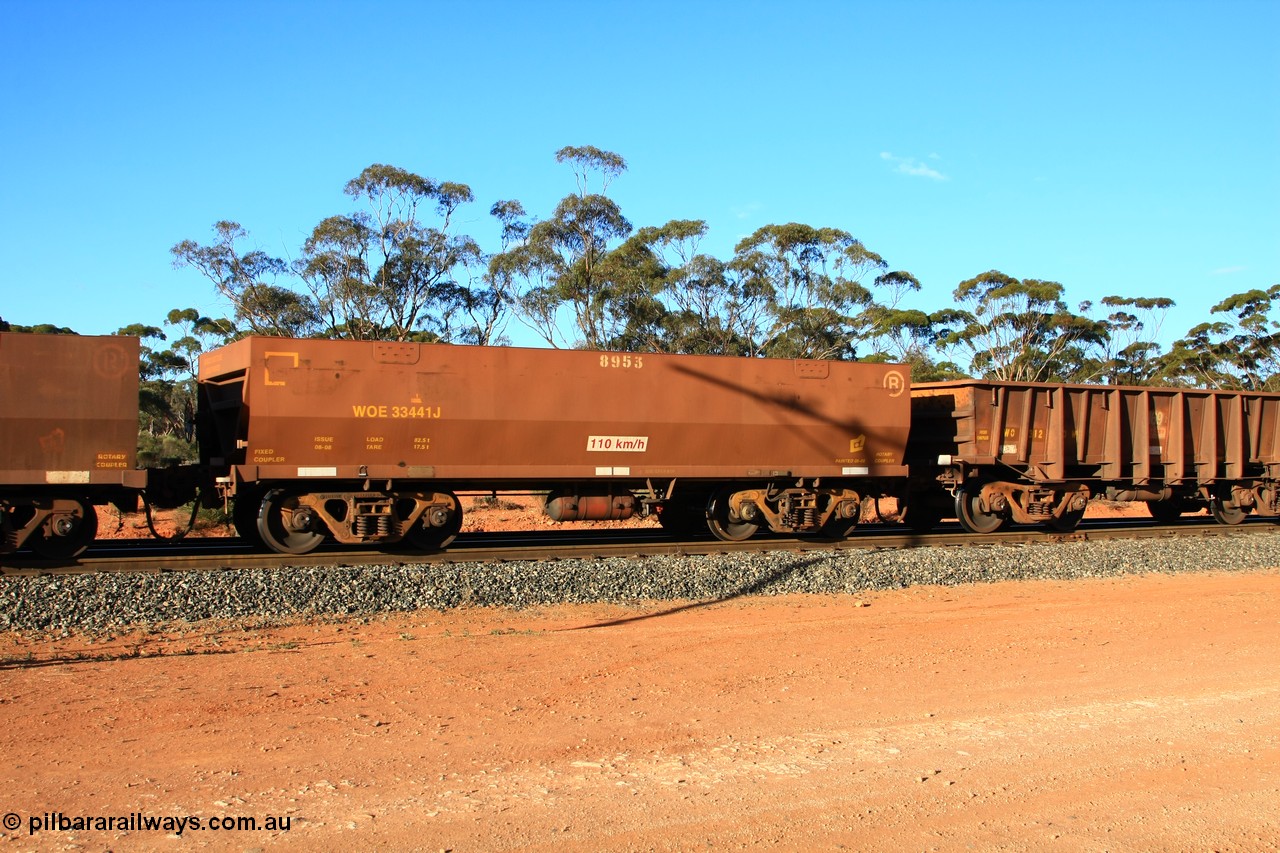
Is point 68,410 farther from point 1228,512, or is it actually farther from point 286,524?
point 1228,512

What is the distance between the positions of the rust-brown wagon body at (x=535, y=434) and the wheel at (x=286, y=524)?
0.06 ft

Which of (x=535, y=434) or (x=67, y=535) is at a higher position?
(x=535, y=434)

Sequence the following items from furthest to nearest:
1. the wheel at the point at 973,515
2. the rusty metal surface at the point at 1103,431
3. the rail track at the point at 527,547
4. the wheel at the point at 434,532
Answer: the wheel at the point at 973,515 → the rusty metal surface at the point at 1103,431 → the wheel at the point at 434,532 → the rail track at the point at 527,547

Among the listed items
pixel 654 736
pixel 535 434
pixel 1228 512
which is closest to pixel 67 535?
pixel 535 434

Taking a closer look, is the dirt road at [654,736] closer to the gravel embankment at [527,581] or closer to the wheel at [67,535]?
the gravel embankment at [527,581]

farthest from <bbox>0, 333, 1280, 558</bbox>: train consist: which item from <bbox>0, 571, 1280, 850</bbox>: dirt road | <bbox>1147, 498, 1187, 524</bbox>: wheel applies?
<bbox>1147, 498, 1187, 524</bbox>: wheel

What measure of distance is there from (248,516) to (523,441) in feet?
12.6

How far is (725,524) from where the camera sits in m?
15.6

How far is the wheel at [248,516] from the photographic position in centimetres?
1362

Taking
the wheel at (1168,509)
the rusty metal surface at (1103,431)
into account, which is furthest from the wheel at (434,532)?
the wheel at (1168,509)

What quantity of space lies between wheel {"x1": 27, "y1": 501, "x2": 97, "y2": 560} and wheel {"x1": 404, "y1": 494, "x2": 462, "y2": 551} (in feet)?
12.2

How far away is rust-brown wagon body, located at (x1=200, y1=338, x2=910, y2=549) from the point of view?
503 inches

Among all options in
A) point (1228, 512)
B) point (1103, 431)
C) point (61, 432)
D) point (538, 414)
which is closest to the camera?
point (61, 432)

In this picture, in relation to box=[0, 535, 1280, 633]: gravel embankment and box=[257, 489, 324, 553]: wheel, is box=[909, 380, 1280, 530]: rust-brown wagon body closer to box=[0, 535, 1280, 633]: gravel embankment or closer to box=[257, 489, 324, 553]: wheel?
box=[0, 535, 1280, 633]: gravel embankment
